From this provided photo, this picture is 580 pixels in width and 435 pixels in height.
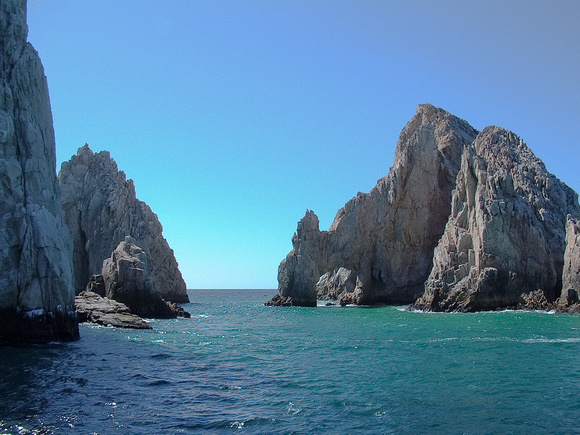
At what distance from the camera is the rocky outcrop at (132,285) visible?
4459 centimetres

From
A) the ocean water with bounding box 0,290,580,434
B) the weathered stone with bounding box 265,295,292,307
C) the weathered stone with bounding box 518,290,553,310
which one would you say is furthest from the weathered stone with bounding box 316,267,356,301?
the ocean water with bounding box 0,290,580,434

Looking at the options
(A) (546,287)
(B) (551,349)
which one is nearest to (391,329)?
(B) (551,349)

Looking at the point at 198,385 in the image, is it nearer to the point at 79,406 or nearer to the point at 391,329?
→ the point at 79,406

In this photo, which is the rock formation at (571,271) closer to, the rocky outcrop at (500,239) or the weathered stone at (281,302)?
the rocky outcrop at (500,239)

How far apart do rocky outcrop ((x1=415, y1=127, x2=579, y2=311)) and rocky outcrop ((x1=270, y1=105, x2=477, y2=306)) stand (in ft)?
44.9

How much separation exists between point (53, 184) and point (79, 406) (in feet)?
59.4

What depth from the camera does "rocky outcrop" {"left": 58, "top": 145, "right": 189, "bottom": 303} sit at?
77000 mm

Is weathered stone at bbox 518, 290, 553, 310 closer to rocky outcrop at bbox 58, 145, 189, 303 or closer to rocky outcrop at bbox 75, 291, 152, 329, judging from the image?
rocky outcrop at bbox 75, 291, 152, 329

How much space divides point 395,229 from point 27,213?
2648 inches

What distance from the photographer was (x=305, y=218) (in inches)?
3310

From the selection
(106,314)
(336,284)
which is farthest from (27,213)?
(336,284)

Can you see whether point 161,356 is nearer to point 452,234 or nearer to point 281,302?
point 452,234

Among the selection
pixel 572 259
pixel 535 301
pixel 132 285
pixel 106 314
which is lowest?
pixel 535 301

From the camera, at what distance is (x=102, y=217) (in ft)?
256
